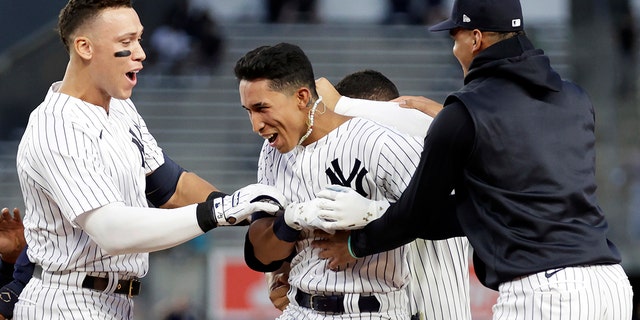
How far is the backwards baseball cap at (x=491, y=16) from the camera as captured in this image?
4188 mm

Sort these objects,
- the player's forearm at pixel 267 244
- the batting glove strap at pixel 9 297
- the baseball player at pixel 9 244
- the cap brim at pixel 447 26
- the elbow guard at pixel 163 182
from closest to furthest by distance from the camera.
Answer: the cap brim at pixel 447 26, the player's forearm at pixel 267 244, the batting glove strap at pixel 9 297, the elbow guard at pixel 163 182, the baseball player at pixel 9 244

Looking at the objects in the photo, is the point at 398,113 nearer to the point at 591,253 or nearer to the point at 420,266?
the point at 420,266

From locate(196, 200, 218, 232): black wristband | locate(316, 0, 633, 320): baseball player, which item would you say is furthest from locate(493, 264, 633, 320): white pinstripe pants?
locate(196, 200, 218, 232): black wristband

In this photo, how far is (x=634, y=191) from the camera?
1390cm

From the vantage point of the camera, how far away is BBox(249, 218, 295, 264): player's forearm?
454cm

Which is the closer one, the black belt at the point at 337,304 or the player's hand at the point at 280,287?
the black belt at the point at 337,304

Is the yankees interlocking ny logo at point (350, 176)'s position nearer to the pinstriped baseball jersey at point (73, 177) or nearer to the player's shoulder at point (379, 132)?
the player's shoulder at point (379, 132)

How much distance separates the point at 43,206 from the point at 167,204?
2.75 ft

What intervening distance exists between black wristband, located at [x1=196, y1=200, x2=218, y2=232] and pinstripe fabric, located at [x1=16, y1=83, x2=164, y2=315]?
32 cm

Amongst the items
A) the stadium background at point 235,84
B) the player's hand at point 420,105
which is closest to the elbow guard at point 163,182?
the player's hand at point 420,105

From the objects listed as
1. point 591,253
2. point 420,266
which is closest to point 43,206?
point 420,266

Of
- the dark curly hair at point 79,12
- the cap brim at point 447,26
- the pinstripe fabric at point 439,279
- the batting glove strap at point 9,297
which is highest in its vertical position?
the dark curly hair at point 79,12

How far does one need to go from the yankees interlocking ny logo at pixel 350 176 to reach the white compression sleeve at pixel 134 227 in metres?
0.61

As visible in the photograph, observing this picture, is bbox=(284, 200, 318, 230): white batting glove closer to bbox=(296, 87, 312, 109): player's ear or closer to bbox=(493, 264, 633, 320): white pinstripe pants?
bbox=(296, 87, 312, 109): player's ear
